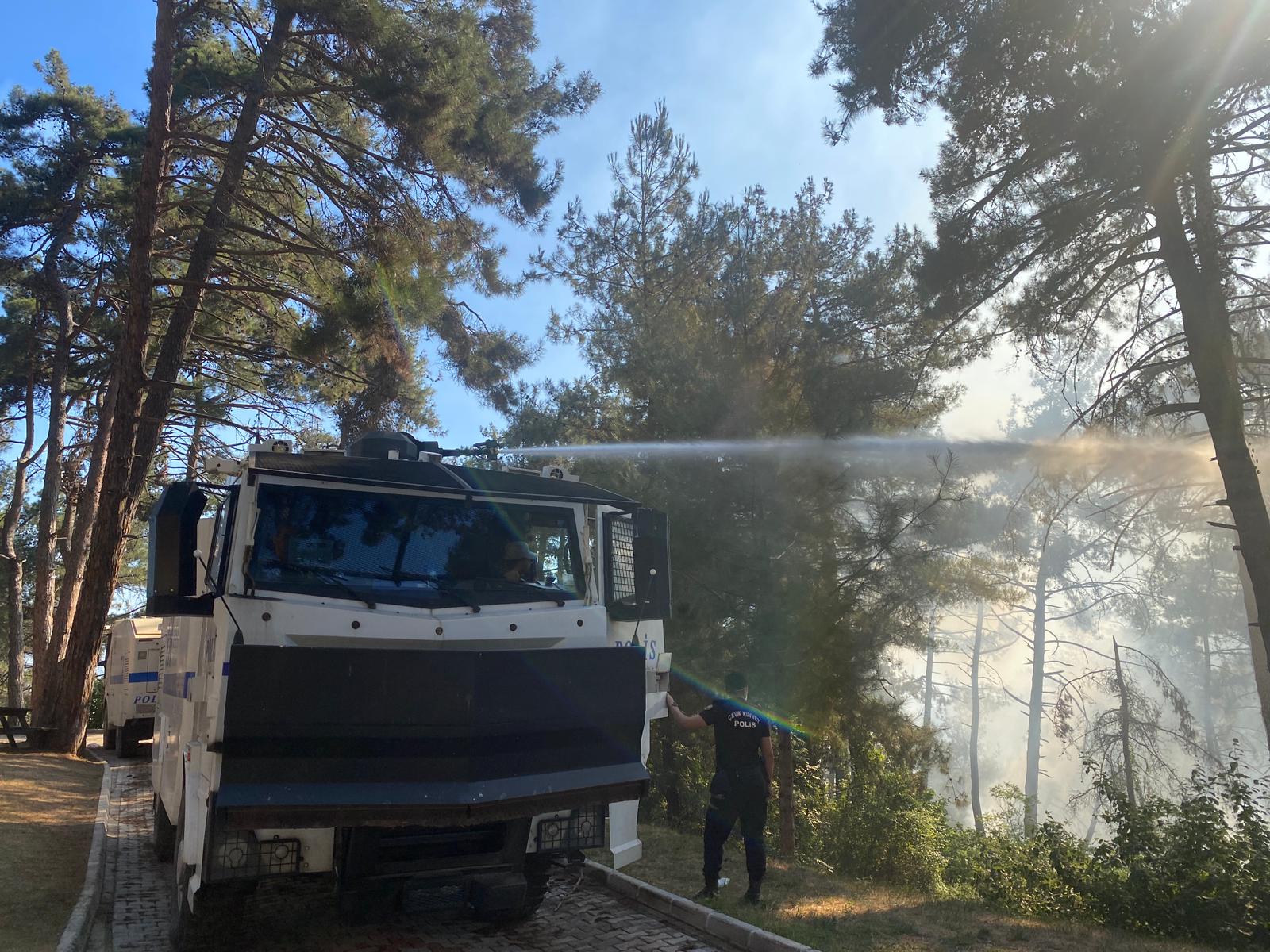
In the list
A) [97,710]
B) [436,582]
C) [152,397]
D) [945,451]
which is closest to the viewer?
[436,582]

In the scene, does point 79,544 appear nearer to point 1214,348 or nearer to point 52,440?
point 52,440

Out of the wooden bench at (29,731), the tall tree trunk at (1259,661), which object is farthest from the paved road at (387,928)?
the wooden bench at (29,731)

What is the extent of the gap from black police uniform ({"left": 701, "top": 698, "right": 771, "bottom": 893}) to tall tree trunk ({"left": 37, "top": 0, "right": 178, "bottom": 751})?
10.6 metres

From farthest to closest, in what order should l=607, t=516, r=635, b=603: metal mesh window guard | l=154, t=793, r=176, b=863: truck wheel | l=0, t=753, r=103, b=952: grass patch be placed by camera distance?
l=154, t=793, r=176, b=863: truck wheel → l=607, t=516, r=635, b=603: metal mesh window guard → l=0, t=753, r=103, b=952: grass patch

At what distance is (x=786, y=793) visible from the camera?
9.47 metres

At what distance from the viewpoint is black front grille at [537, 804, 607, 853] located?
525 cm

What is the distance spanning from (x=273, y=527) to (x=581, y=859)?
9.02ft

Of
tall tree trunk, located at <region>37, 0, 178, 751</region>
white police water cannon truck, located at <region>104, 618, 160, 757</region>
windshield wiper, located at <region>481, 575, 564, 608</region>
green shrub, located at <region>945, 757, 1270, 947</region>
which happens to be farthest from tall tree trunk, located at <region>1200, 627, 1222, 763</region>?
windshield wiper, located at <region>481, 575, 564, 608</region>

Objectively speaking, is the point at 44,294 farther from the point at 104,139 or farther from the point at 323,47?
the point at 323,47

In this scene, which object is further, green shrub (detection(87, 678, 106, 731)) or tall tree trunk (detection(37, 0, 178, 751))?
green shrub (detection(87, 678, 106, 731))

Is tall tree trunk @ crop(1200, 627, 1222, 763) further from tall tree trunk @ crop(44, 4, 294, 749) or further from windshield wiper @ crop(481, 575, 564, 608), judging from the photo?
windshield wiper @ crop(481, 575, 564, 608)

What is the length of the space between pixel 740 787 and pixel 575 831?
164 centimetres

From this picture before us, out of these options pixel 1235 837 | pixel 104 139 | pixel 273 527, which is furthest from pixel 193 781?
pixel 104 139

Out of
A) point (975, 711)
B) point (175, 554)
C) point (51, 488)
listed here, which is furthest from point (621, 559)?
point (975, 711)
